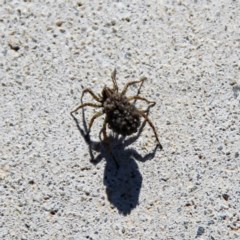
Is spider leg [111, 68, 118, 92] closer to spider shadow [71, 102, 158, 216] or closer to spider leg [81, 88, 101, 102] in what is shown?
spider leg [81, 88, 101, 102]

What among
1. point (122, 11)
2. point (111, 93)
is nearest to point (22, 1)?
point (122, 11)

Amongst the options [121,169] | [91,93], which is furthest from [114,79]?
[121,169]

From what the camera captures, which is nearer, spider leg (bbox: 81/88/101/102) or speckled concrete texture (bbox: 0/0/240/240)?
speckled concrete texture (bbox: 0/0/240/240)

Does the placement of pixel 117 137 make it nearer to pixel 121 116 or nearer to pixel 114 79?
pixel 121 116

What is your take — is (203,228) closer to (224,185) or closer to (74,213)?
(224,185)

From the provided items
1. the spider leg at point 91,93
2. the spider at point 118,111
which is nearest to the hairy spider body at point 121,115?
the spider at point 118,111

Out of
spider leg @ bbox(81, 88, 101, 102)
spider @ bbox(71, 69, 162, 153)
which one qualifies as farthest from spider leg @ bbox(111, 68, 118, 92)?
spider leg @ bbox(81, 88, 101, 102)
